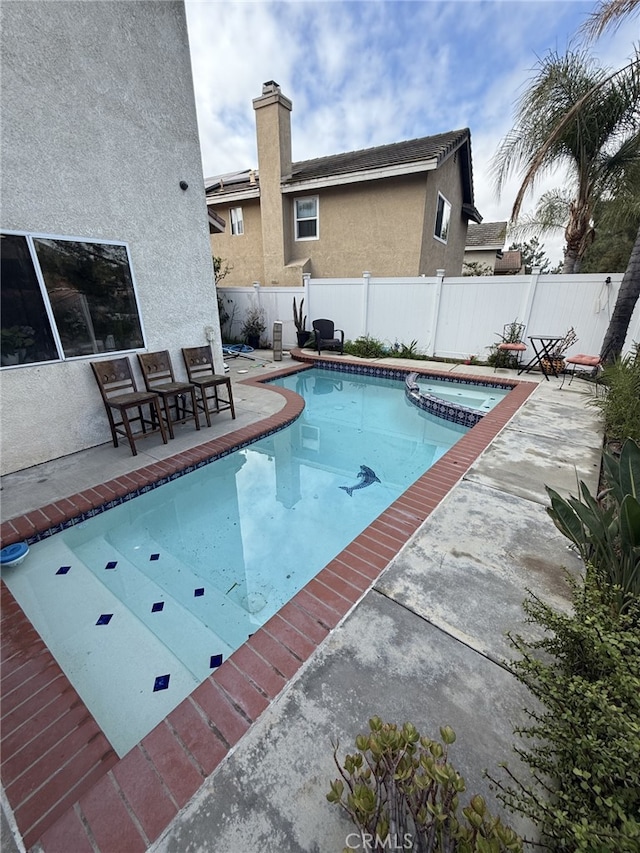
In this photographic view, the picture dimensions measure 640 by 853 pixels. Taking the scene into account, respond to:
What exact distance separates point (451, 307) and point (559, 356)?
9.46 ft

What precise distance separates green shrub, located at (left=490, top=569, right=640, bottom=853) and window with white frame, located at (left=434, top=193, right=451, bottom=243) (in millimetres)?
12920

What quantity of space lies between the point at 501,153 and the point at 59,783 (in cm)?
1174

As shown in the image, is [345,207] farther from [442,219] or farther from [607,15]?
[607,15]

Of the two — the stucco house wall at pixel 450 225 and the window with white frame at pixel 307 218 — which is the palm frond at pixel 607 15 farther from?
the window with white frame at pixel 307 218

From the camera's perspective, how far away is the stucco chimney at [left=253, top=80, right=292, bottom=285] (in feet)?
38.0

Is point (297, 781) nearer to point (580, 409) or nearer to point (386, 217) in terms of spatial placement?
point (580, 409)

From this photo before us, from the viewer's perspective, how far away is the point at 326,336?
10.8 m

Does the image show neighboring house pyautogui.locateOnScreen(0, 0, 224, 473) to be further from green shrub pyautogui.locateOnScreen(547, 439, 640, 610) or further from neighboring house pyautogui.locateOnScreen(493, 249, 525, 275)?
neighboring house pyautogui.locateOnScreen(493, 249, 525, 275)

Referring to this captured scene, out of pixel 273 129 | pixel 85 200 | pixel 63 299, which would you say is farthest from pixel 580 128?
pixel 63 299

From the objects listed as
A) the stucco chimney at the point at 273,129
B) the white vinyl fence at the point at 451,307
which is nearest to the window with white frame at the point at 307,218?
the stucco chimney at the point at 273,129

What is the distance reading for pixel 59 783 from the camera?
59.7 inches

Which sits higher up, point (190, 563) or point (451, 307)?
Answer: point (451, 307)

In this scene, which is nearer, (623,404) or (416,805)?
(416,805)

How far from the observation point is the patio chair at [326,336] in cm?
1043
